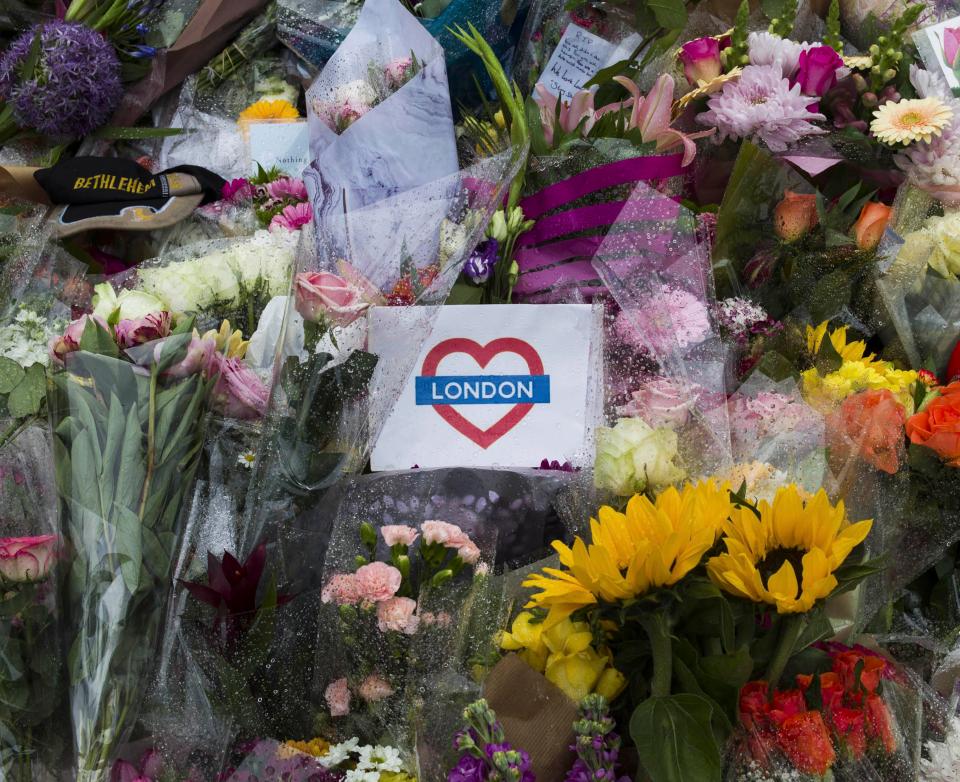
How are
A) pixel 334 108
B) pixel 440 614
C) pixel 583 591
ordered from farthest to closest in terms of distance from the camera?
pixel 334 108 → pixel 440 614 → pixel 583 591

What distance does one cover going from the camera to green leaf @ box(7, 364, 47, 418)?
1.51m

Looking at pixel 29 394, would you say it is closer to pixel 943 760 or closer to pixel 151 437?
pixel 151 437

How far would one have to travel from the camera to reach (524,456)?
5.36ft

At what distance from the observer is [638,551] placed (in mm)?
948

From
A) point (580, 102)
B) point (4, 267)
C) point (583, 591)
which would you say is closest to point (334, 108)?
point (580, 102)

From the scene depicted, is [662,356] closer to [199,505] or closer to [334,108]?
[199,505]

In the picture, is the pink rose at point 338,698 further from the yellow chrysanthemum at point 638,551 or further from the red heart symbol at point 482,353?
the red heart symbol at point 482,353

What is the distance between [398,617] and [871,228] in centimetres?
113

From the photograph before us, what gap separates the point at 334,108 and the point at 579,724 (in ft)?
4.85

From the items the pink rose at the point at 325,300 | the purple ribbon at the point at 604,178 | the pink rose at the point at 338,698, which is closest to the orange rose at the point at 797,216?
the purple ribbon at the point at 604,178

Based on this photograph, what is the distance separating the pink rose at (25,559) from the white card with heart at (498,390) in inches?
22.1

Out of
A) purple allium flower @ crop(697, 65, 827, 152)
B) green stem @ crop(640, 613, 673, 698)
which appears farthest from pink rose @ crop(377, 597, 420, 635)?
purple allium flower @ crop(697, 65, 827, 152)

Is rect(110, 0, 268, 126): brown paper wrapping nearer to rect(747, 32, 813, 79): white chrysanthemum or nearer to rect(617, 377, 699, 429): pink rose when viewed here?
rect(747, 32, 813, 79): white chrysanthemum

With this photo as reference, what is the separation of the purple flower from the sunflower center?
0.33 m
